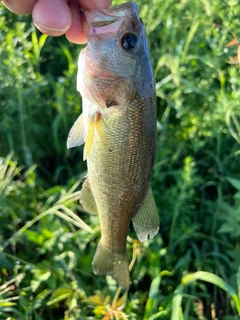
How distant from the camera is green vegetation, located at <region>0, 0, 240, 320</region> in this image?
250 centimetres

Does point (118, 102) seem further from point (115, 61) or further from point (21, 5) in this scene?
point (21, 5)

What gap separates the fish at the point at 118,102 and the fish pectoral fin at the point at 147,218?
0.05 metres

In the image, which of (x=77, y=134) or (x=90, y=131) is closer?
(x=90, y=131)

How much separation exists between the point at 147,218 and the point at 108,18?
2.96 ft

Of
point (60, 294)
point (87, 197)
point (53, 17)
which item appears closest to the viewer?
point (53, 17)

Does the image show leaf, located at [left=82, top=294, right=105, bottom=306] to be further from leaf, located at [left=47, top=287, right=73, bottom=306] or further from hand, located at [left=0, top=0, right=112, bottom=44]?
hand, located at [left=0, top=0, right=112, bottom=44]

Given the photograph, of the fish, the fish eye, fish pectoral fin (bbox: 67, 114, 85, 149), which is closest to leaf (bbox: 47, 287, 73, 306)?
the fish

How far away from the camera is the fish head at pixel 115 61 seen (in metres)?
1.85

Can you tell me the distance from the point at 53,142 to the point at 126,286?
1.46 meters

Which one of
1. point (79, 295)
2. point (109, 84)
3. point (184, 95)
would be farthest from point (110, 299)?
point (184, 95)

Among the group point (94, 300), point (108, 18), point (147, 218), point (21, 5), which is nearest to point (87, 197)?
point (147, 218)

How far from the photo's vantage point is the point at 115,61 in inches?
74.4

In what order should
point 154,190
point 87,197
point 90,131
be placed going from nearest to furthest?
point 90,131 < point 87,197 < point 154,190

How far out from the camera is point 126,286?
2273mm
